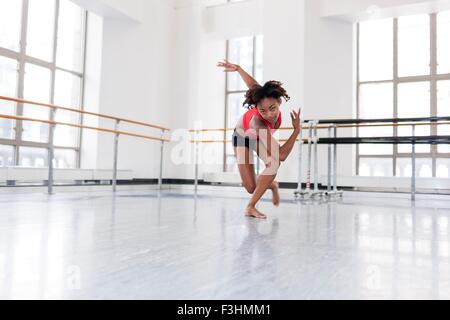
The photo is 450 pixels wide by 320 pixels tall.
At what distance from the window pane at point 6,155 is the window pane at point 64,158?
66 centimetres

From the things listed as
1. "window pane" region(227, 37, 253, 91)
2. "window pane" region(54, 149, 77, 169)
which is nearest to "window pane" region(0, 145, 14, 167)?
"window pane" region(54, 149, 77, 169)

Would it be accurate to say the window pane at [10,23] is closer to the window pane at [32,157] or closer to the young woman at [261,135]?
the window pane at [32,157]

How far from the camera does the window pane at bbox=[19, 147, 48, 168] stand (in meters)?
5.45

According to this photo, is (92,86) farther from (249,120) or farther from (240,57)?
(249,120)

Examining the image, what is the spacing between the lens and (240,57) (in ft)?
24.5

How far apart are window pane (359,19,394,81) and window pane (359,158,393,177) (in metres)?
1.36

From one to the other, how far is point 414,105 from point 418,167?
1.00 metres

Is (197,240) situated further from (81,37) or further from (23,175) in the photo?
(81,37)

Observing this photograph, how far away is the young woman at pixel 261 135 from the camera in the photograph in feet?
6.31

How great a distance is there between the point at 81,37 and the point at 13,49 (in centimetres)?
105

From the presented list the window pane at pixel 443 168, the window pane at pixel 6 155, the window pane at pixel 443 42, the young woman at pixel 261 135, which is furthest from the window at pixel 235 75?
the young woman at pixel 261 135

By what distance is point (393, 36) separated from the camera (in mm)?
6590

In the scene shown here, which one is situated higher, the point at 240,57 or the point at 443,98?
the point at 240,57

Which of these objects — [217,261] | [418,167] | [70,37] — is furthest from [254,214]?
[70,37]
